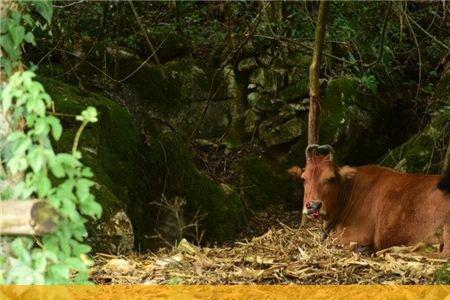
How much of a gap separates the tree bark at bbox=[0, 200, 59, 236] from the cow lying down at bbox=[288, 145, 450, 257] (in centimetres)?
372

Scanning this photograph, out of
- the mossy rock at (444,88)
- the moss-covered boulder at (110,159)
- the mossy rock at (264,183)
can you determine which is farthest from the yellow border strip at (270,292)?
the mossy rock at (444,88)

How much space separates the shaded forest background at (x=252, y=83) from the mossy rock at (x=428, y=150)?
2 centimetres

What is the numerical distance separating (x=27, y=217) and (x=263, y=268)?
2182 mm

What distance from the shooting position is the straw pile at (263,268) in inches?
204

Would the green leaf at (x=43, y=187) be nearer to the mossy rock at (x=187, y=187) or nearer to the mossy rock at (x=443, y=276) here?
the mossy rock at (x=443, y=276)

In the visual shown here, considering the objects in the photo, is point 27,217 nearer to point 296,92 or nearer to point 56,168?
point 56,168

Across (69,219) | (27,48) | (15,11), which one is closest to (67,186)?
(69,219)

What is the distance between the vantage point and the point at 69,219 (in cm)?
381

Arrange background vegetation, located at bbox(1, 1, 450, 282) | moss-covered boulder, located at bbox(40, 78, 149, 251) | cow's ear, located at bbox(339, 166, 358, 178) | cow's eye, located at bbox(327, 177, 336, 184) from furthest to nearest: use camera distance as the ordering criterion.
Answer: background vegetation, located at bbox(1, 1, 450, 282) < cow's ear, located at bbox(339, 166, 358, 178) < cow's eye, located at bbox(327, 177, 336, 184) < moss-covered boulder, located at bbox(40, 78, 149, 251)

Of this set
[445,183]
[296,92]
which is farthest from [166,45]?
[445,183]

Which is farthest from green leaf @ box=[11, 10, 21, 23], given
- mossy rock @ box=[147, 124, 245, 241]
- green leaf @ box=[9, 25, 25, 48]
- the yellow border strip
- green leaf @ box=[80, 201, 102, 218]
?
mossy rock @ box=[147, 124, 245, 241]

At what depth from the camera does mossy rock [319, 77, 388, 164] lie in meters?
10.1

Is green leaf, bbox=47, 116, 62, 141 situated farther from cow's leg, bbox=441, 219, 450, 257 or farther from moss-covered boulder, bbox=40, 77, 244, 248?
cow's leg, bbox=441, 219, 450, 257

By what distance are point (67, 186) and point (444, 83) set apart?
739cm
